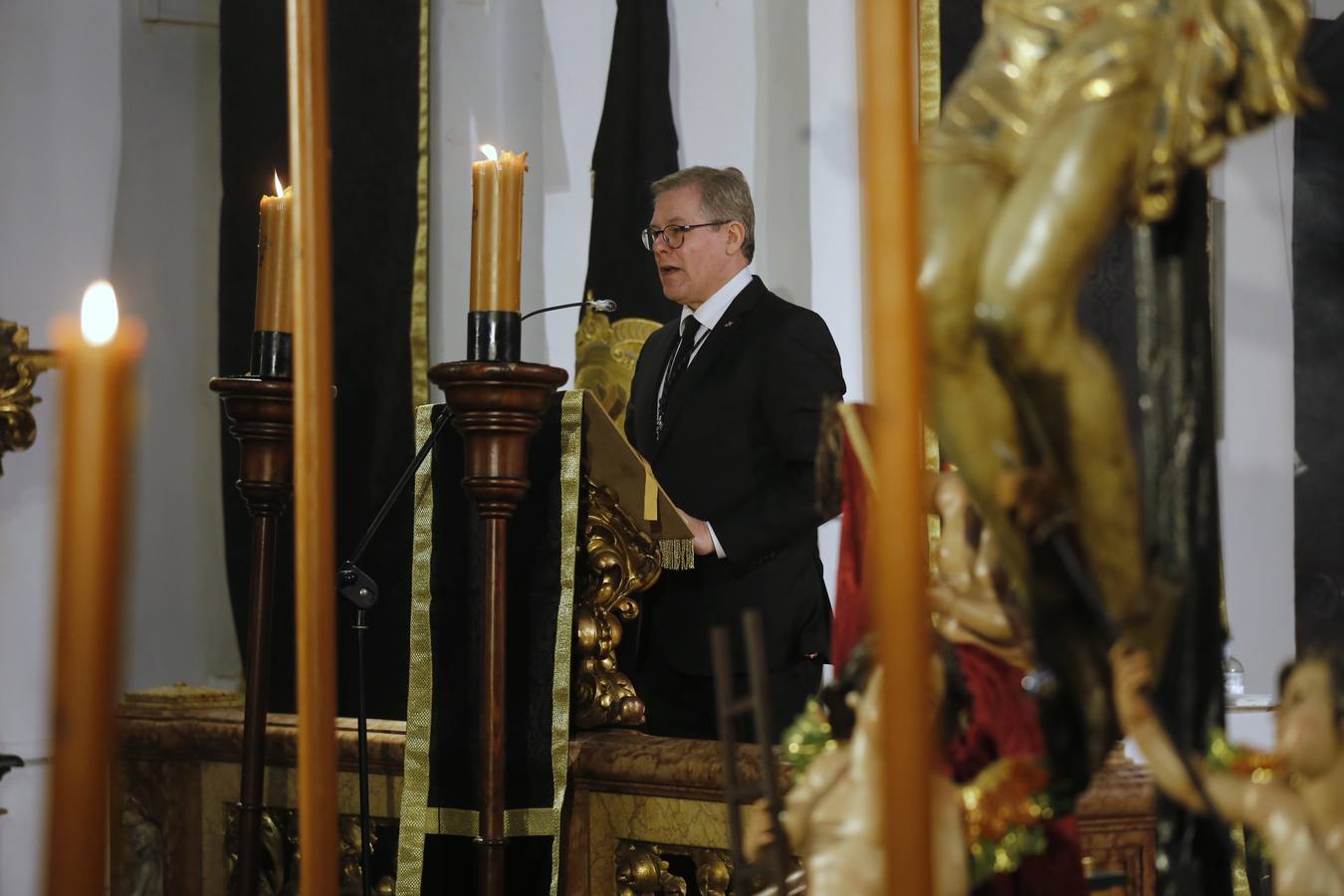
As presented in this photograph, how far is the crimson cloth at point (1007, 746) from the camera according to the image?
1561 mm

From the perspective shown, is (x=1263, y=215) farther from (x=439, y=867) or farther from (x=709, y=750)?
(x=439, y=867)

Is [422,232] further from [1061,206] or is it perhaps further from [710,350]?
[1061,206]

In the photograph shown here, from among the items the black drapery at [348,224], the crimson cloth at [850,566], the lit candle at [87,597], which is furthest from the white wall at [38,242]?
the lit candle at [87,597]

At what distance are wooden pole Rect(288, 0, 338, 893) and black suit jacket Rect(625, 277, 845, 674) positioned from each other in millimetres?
1880

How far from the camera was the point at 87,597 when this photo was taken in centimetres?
61

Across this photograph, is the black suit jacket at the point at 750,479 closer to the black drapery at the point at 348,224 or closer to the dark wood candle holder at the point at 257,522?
the dark wood candle holder at the point at 257,522

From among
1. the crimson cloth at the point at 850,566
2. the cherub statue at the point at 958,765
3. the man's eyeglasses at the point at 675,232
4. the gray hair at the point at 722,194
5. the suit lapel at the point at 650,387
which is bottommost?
the cherub statue at the point at 958,765

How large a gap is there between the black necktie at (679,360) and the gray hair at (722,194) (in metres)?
0.18

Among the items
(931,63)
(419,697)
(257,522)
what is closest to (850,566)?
(419,697)

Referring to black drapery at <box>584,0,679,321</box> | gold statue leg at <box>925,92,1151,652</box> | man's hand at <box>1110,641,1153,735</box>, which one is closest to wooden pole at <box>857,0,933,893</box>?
gold statue leg at <box>925,92,1151,652</box>

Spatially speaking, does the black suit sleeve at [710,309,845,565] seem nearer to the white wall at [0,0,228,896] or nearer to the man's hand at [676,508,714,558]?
the man's hand at [676,508,714,558]

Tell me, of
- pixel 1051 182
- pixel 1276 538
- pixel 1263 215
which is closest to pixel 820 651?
pixel 1276 538

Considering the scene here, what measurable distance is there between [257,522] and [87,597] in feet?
7.53

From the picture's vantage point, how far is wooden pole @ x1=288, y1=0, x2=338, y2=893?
44.2 inches
